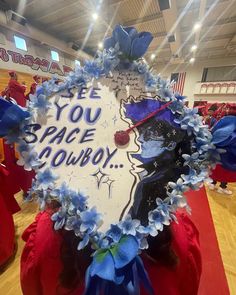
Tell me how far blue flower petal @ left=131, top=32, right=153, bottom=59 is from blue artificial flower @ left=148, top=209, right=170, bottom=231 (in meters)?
0.30

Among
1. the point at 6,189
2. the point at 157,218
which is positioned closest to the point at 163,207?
the point at 157,218

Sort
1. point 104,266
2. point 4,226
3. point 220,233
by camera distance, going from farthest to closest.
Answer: point 220,233, point 4,226, point 104,266

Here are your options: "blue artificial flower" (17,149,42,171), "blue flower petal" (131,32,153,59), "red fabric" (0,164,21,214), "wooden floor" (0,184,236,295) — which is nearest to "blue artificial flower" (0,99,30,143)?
"blue artificial flower" (17,149,42,171)

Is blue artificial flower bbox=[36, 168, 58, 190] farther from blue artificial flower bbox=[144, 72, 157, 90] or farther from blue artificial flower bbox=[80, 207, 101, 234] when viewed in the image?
blue artificial flower bbox=[144, 72, 157, 90]

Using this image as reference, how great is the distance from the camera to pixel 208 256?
144cm

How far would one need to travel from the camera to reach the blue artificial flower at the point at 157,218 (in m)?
0.31

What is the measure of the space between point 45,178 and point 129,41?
0.30 meters

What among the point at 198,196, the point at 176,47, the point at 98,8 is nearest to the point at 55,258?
the point at 198,196

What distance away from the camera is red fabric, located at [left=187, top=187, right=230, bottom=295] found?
1.20 meters

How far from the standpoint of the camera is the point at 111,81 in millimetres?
372

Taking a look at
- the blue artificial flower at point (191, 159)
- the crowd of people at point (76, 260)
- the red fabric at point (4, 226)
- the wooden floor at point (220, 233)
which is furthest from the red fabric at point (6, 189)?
the blue artificial flower at point (191, 159)

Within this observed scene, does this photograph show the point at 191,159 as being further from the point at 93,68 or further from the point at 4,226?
the point at 4,226

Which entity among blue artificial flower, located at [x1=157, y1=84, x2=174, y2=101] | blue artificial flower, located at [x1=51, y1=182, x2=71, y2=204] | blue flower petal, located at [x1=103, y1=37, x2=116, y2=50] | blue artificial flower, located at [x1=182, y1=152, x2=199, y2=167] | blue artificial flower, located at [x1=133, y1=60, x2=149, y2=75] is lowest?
blue artificial flower, located at [x1=51, y1=182, x2=71, y2=204]

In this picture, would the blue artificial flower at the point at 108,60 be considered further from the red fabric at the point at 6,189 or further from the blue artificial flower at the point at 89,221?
the red fabric at the point at 6,189
